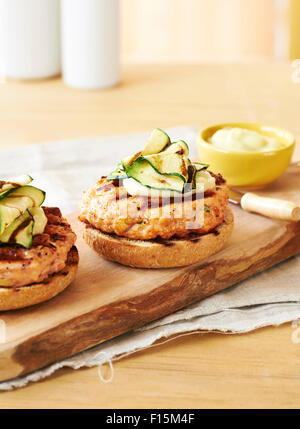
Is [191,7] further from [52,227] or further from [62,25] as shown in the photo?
[52,227]

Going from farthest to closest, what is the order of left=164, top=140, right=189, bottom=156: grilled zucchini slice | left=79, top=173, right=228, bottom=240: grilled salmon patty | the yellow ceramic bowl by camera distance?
the yellow ceramic bowl
left=164, top=140, right=189, bottom=156: grilled zucchini slice
left=79, top=173, right=228, bottom=240: grilled salmon patty

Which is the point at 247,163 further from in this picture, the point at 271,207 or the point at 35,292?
the point at 35,292

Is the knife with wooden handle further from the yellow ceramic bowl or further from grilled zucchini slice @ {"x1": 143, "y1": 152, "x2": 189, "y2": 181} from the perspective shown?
grilled zucchini slice @ {"x1": 143, "y1": 152, "x2": 189, "y2": 181}

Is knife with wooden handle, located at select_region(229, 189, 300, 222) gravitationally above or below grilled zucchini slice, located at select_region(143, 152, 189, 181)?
below

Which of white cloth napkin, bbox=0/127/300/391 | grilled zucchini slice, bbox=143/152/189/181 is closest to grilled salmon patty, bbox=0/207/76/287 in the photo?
white cloth napkin, bbox=0/127/300/391

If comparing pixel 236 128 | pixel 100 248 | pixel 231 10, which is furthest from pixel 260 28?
pixel 100 248

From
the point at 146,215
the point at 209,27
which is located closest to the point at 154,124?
the point at 146,215
